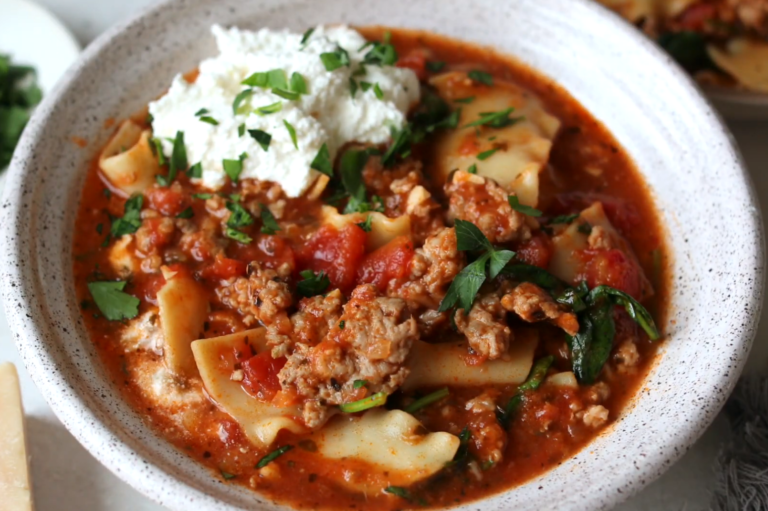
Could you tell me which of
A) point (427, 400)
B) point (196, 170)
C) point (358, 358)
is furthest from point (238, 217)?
point (427, 400)

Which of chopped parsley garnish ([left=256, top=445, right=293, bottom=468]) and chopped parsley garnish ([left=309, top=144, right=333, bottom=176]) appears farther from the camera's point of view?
chopped parsley garnish ([left=309, top=144, right=333, bottom=176])

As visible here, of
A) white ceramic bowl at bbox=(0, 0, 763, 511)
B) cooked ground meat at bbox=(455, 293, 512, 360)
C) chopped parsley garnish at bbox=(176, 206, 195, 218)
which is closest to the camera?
white ceramic bowl at bbox=(0, 0, 763, 511)

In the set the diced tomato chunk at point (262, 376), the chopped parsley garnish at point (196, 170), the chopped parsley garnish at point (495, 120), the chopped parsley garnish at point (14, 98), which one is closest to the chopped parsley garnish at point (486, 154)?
the chopped parsley garnish at point (495, 120)

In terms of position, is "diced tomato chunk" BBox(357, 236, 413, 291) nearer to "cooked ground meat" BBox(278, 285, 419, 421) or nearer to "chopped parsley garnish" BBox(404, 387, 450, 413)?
"cooked ground meat" BBox(278, 285, 419, 421)

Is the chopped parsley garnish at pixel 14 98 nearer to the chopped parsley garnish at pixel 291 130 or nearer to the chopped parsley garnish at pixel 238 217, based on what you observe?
the chopped parsley garnish at pixel 238 217

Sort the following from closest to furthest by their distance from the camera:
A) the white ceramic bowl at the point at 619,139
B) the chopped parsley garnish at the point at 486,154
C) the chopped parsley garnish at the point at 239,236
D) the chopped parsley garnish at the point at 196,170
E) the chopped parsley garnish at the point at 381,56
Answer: the white ceramic bowl at the point at 619,139, the chopped parsley garnish at the point at 239,236, the chopped parsley garnish at the point at 196,170, the chopped parsley garnish at the point at 486,154, the chopped parsley garnish at the point at 381,56

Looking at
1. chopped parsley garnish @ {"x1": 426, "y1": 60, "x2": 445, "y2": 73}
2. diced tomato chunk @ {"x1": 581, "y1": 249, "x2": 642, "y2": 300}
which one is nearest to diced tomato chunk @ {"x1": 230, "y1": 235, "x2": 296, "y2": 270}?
diced tomato chunk @ {"x1": 581, "y1": 249, "x2": 642, "y2": 300}
